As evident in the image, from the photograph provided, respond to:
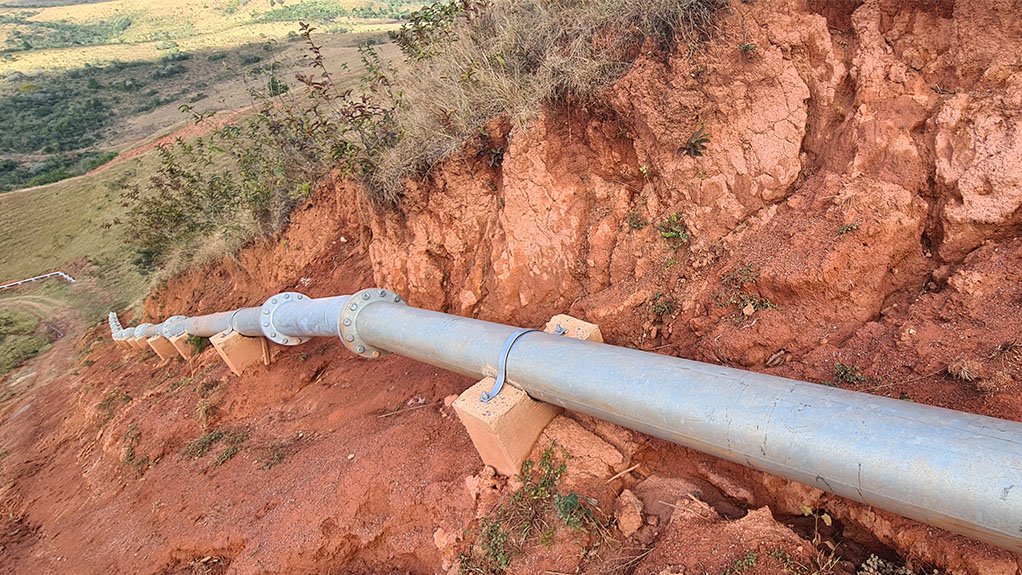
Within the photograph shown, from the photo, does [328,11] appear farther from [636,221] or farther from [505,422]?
[505,422]

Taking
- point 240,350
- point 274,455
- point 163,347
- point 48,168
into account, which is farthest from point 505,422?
point 48,168

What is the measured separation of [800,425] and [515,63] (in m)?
3.79

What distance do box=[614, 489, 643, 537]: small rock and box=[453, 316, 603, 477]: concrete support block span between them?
22.8 inches

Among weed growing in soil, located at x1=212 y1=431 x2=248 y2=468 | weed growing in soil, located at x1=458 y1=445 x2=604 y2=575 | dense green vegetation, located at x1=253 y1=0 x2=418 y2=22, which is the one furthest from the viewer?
dense green vegetation, located at x1=253 y1=0 x2=418 y2=22

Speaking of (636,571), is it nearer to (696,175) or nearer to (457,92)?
(696,175)

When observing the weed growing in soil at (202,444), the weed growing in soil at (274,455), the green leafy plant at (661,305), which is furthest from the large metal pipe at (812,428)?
the weed growing in soil at (202,444)

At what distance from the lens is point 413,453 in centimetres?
342

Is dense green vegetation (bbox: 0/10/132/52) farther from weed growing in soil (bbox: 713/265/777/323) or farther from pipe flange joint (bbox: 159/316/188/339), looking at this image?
weed growing in soil (bbox: 713/265/777/323)

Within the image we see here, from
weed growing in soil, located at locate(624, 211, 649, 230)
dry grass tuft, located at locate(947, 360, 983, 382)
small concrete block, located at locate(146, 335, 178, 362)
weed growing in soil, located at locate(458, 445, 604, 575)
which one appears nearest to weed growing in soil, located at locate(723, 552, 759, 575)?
weed growing in soil, located at locate(458, 445, 604, 575)

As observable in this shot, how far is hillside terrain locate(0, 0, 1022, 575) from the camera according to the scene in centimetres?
225

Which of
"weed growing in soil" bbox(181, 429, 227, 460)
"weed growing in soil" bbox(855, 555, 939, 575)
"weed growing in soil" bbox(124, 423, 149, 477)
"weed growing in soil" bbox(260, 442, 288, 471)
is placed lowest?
"weed growing in soil" bbox(124, 423, 149, 477)

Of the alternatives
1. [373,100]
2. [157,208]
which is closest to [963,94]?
[373,100]

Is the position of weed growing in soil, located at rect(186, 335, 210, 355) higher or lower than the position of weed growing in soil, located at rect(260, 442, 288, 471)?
lower

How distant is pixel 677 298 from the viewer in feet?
10.5
